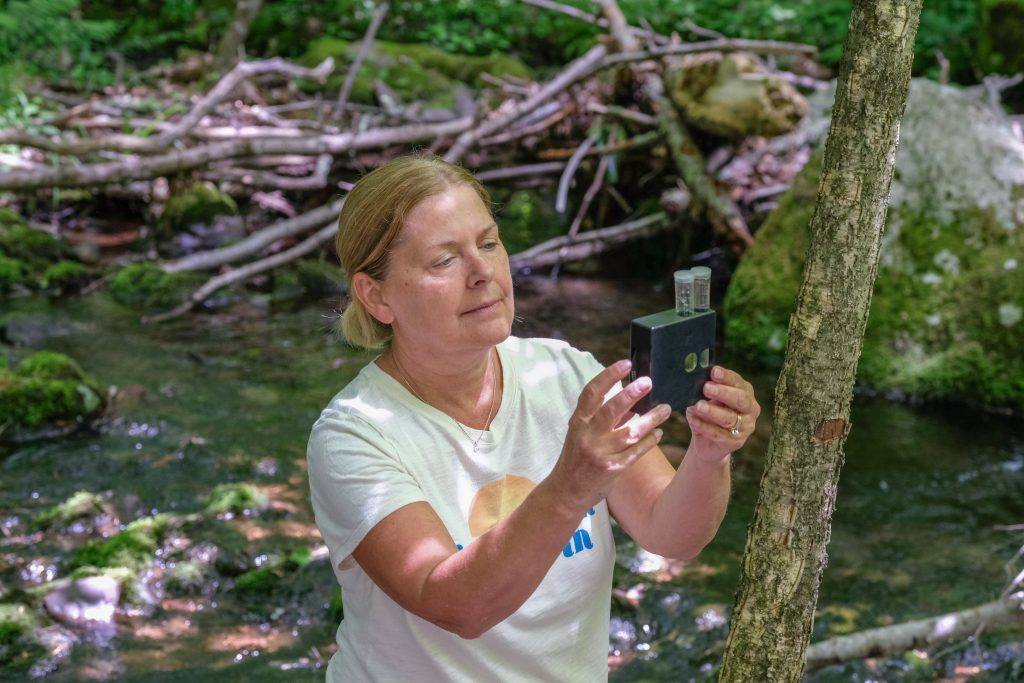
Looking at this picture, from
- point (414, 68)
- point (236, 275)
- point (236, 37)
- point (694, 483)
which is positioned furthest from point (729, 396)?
point (236, 37)

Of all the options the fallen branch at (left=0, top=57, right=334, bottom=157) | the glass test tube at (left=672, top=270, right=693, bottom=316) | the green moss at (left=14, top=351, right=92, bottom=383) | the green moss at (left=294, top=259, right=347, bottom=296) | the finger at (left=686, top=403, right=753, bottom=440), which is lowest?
the green moss at (left=294, top=259, right=347, bottom=296)

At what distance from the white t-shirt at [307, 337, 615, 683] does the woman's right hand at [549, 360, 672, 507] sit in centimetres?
31

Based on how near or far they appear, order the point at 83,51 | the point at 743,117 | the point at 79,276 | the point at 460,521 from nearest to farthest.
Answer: the point at 460,521
the point at 743,117
the point at 79,276
the point at 83,51

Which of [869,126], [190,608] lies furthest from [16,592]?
[869,126]

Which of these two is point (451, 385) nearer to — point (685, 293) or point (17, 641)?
point (685, 293)

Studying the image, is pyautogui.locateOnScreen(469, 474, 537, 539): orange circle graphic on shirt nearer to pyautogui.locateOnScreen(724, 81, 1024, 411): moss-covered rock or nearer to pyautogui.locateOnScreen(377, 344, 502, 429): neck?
pyautogui.locateOnScreen(377, 344, 502, 429): neck

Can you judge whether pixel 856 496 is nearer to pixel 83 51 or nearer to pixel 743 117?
pixel 743 117

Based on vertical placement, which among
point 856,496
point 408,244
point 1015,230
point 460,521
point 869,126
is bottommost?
point 856,496

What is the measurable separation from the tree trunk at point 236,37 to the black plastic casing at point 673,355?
443 inches

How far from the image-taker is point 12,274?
8344 millimetres

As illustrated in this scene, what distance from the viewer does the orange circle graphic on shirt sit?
6.55 feet

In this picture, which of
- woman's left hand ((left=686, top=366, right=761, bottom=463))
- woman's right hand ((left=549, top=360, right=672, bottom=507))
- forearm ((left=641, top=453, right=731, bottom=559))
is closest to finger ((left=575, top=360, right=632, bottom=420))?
woman's right hand ((left=549, top=360, right=672, bottom=507))

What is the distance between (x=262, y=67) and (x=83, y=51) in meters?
5.38

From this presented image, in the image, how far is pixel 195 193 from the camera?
970 cm
